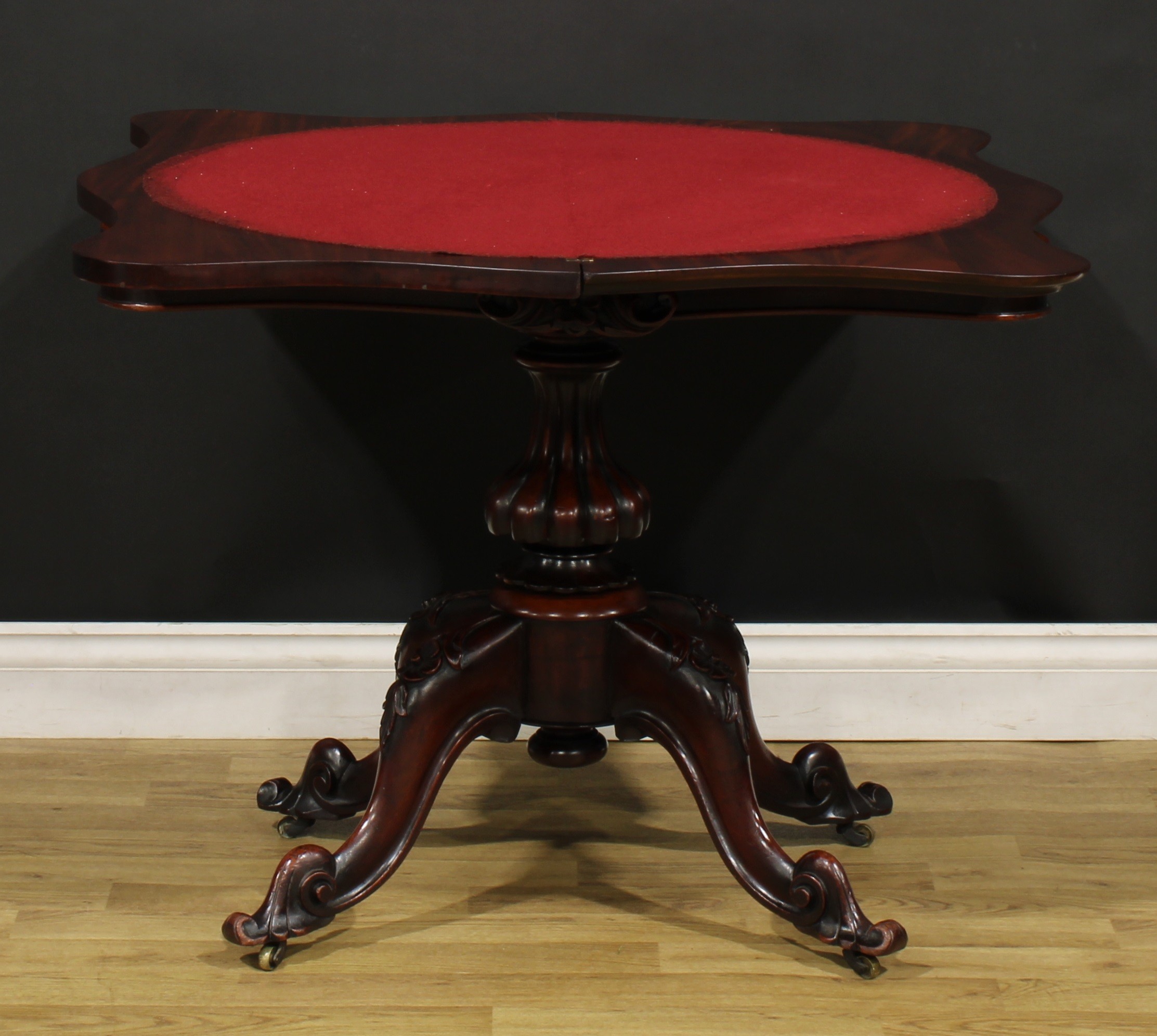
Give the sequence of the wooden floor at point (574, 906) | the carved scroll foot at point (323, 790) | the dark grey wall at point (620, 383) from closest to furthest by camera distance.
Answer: the wooden floor at point (574, 906), the carved scroll foot at point (323, 790), the dark grey wall at point (620, 383)

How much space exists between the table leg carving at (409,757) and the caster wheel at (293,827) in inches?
7.2

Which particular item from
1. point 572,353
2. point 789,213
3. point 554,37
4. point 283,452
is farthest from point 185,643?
point 789,213

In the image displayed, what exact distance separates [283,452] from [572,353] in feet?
1.81

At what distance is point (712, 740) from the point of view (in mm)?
1244

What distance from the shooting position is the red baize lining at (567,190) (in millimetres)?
925

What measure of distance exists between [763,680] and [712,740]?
433mm

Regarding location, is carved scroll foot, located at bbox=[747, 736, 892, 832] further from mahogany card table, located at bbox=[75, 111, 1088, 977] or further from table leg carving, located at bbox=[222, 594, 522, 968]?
table leg carving, located at bbox=[222, 594, 522, 968]

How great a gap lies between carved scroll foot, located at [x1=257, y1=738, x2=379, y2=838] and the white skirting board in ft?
0.78

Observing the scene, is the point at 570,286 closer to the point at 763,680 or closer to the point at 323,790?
the point at 323,790

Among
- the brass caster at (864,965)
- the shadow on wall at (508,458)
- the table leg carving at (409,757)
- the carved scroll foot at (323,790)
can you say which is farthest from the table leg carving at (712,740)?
the shadow on wall at (508,458)

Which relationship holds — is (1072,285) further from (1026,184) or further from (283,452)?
(283,452)

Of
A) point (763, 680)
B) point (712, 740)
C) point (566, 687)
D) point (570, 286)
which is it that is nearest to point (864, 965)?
point (712, 740)

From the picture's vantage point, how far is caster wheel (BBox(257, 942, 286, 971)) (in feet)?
3.89

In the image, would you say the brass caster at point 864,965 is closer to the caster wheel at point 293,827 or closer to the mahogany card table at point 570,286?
the mahogany card table at point 570,286
